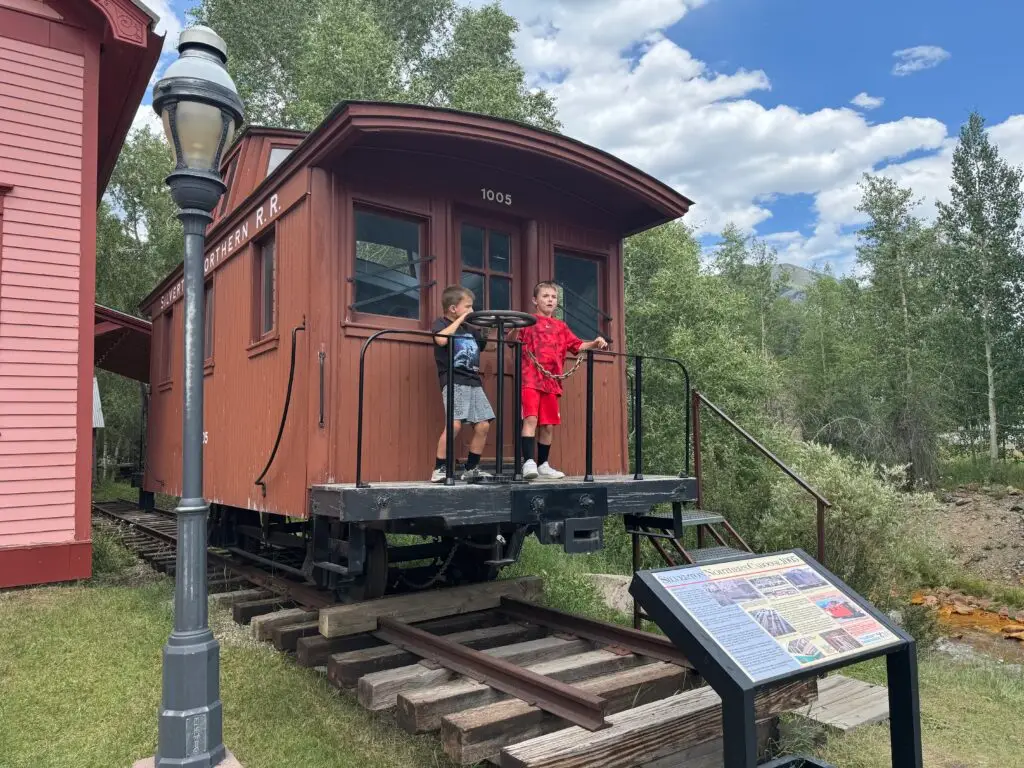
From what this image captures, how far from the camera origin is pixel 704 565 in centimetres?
301

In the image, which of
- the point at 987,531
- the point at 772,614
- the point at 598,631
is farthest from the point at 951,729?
the point at 987,531

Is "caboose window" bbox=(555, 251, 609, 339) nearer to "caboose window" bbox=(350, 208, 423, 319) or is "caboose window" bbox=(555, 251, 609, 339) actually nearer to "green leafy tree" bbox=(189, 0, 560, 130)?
"caboose window" bbox=(350, 208, 423, 319)

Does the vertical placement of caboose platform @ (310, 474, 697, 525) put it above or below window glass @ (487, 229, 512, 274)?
below

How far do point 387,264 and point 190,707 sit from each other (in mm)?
3102

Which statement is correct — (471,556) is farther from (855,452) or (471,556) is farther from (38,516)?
(855,452)

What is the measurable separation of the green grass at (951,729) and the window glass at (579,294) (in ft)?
10.6

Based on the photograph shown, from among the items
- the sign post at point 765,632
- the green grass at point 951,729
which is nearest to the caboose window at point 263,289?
the sign post at point 765,632

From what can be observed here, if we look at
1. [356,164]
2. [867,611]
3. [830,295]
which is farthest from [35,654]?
[830,295]

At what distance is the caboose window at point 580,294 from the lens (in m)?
6.11

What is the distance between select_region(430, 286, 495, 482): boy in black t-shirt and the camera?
4.79 meters

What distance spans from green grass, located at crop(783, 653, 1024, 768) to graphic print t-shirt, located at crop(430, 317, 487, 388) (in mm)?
2746

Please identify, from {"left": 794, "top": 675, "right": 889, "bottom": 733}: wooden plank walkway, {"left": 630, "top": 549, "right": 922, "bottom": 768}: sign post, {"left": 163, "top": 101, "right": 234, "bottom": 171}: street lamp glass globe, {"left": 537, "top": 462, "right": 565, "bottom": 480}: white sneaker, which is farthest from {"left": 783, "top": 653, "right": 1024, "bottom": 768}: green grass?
{"left": 163, "top": 101, "right": 234, "bottom": 171}: street lamp glass globe

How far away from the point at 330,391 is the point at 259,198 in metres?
1.90

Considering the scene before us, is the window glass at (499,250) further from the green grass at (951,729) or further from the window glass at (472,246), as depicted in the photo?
the green grass at (951,729)
